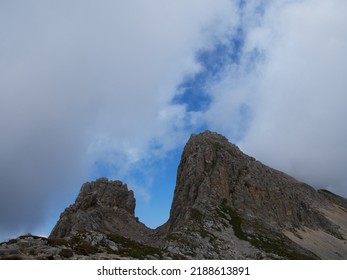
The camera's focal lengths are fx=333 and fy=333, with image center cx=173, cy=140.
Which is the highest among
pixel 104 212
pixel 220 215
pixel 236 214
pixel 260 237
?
pixel 104 212

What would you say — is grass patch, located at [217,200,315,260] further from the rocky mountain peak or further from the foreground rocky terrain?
the rocky mountain peak

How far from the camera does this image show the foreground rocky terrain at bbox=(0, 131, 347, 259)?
11175 centimetres

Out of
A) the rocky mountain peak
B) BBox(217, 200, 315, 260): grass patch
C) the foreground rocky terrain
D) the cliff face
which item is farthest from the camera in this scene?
the rocky mountain peak

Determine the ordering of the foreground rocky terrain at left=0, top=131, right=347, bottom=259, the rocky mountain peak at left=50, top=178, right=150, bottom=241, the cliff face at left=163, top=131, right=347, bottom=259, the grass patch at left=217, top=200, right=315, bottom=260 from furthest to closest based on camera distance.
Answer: the rocky mountain peak at left=50, top=178, right=150, bottom=241 → the grass patch at left=217, top=200, right=315, bottom=260 → the foreground rocky terrain at left=0, top=131, right=347, bottom=259 → the cliff face at left=163, top=131, right=347, bottom=259

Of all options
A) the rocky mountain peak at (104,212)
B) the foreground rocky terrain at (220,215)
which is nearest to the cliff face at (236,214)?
the foreground rocky terrain at (220,215)

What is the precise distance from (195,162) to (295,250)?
64480 millimetres

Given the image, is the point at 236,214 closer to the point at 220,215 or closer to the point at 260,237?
the point at 220,215

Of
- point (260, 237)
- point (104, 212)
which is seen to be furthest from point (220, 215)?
point (104, 212)

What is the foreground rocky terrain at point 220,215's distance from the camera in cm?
11175

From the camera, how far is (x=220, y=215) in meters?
133

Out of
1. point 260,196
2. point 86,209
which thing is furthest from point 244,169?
point 86,209

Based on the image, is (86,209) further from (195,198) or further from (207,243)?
(207,243)

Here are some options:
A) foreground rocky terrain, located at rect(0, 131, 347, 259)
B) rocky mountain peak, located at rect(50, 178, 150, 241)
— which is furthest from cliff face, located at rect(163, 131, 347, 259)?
rocky mountain peak, located at rect(50, 178, 150, 241)

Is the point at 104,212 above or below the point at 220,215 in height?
above
